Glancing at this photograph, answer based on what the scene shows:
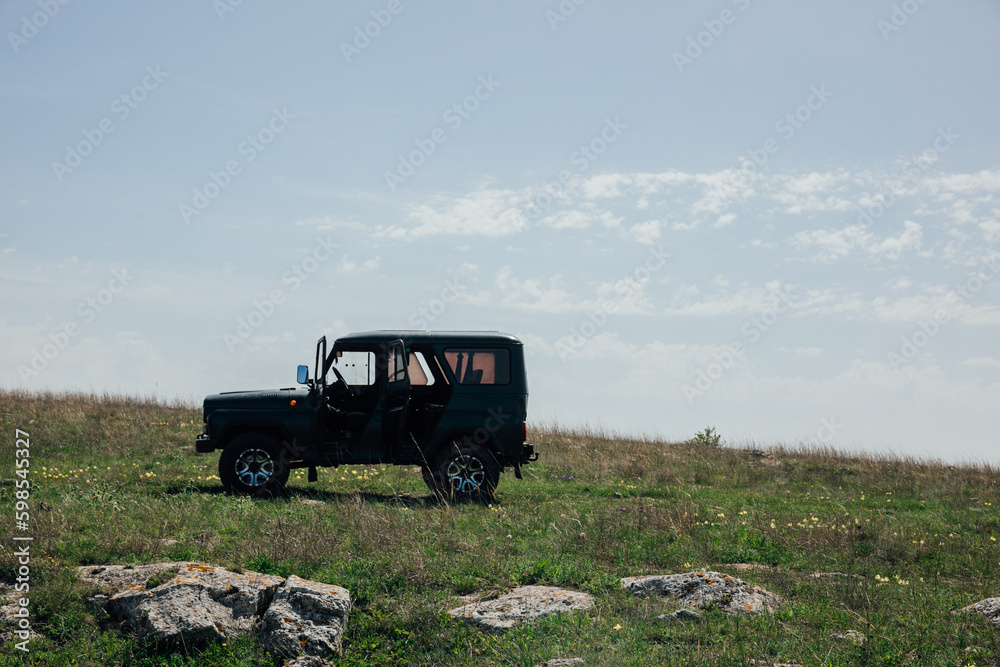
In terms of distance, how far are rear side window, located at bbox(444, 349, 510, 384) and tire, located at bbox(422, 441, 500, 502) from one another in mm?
1067

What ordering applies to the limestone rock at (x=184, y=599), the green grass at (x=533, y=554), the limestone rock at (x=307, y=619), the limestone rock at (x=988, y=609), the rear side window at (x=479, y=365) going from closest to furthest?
the green grass at (x=533, y=554) < the limestone rock at (x=307, y=619) < the limestone rock at (x=184, y=599) < the limestone rock at (x=988, y=609) < the rear side window at (x=479, y=365)

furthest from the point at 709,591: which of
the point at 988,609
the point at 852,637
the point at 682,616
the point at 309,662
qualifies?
the point at 309,662

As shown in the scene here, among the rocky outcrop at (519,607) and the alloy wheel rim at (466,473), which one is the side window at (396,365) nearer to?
the alloy wheel rim at (466,473)

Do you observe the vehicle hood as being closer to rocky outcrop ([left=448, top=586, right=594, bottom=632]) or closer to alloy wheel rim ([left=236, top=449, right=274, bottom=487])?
alloy wheel rim ([left=236, top=449, right=274, bottom=487])

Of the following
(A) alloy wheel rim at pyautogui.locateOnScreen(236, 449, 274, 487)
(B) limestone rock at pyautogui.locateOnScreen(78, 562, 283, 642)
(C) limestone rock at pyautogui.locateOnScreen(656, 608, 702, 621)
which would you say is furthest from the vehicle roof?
(C) limestone rock at pyautogui.locateOnScreen(656, 608, 702, 621)

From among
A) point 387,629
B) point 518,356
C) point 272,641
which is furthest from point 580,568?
point 518,356

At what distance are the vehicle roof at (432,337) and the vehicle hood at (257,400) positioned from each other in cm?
116

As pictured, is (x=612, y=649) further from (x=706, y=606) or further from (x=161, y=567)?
(x=161, y=567)

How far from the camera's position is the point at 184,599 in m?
6.86

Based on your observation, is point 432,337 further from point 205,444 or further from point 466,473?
point 205,444

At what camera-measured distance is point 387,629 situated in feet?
22.0

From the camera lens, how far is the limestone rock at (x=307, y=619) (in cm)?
652

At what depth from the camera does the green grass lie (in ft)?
20.8

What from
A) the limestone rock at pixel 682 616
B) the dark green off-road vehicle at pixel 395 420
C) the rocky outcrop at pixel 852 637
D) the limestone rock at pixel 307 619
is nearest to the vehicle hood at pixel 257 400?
the dark green off-road vehicle at pixel 395 420
